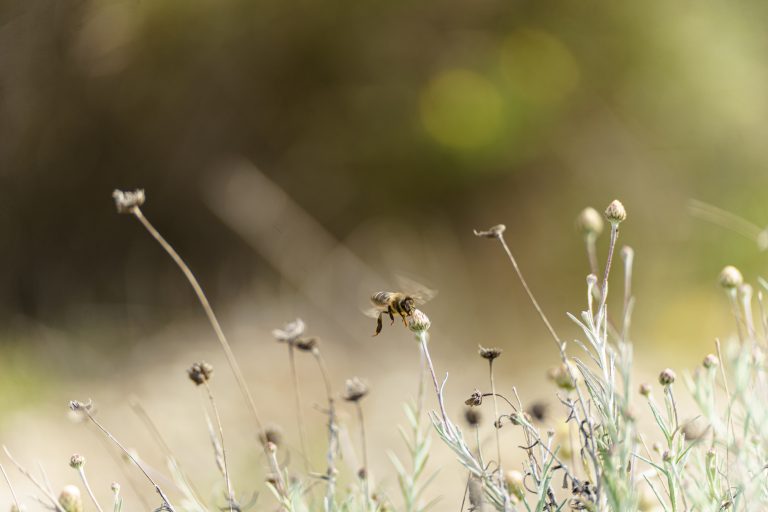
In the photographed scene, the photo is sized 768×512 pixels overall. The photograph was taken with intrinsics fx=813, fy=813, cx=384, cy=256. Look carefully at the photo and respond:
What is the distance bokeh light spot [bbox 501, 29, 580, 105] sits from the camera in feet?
9.20

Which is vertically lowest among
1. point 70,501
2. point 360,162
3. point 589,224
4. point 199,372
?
point 70,501

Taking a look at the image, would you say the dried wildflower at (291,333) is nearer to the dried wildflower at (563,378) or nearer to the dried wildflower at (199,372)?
the dried wildflower at (199,372)

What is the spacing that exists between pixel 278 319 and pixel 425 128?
86 centimetres

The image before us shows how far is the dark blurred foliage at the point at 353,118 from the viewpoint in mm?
2807

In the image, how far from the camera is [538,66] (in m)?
2.82

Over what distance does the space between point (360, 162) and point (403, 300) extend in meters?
2.24

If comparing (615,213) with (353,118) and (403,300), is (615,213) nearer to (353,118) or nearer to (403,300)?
(403,300)

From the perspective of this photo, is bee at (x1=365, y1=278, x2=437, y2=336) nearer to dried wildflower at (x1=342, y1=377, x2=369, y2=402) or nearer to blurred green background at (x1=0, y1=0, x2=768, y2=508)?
dried wildflower at (x1=342, y1=377, x2=369, y2=402)

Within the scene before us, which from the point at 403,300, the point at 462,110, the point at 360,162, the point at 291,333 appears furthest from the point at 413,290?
the point at 360,162

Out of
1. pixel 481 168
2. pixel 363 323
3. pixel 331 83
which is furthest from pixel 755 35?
pixel 363 323

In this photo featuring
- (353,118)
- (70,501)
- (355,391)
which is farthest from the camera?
(353,118)

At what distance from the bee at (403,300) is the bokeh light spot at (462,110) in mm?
2034

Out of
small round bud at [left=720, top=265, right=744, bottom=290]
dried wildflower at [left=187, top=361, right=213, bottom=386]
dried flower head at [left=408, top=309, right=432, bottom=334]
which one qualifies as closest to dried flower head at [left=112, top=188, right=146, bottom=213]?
dried wildflower at [left=187, top=361, right=213, bottom=386]

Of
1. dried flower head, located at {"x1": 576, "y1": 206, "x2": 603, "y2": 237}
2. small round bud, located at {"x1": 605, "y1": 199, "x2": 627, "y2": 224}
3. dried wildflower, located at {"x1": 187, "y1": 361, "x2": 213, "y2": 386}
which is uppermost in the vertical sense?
dried flower head, located at {"x1": 576, "y1": 206, "x2": 603, "y2": 237}
